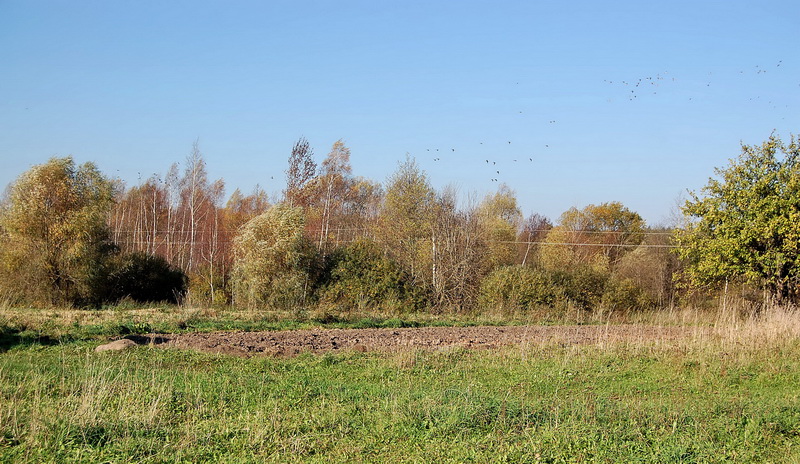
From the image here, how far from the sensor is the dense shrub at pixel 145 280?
28719mm

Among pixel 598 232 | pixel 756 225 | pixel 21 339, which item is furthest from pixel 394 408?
pixel 598 232

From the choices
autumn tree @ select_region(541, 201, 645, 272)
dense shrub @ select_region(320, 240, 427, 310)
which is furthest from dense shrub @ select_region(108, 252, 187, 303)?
autumn tree @ select_region(541, 201, 645, 272)

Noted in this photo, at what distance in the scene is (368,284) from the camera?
27.4 metres

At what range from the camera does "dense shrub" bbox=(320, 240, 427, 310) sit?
27.0 meters

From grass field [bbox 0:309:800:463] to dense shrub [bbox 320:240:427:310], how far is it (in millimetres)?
14114

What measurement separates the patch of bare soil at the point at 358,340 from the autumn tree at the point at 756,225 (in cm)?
508

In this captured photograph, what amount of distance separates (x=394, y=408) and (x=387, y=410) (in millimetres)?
91

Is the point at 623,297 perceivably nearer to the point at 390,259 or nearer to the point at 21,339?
the point at 390,259

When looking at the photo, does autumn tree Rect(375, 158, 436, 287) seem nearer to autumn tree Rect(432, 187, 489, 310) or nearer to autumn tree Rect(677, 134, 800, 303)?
autumn tree Rect(432, 187, 489, 310)

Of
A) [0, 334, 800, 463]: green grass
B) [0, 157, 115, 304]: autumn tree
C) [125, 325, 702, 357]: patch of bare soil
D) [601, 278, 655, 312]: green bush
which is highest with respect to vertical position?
[0, 157, 115, 304]: autumn tree

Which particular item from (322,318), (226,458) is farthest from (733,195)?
(226,458)

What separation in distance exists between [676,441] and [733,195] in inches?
698

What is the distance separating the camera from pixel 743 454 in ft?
22.6

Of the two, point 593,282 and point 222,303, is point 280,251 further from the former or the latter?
point 593,282
